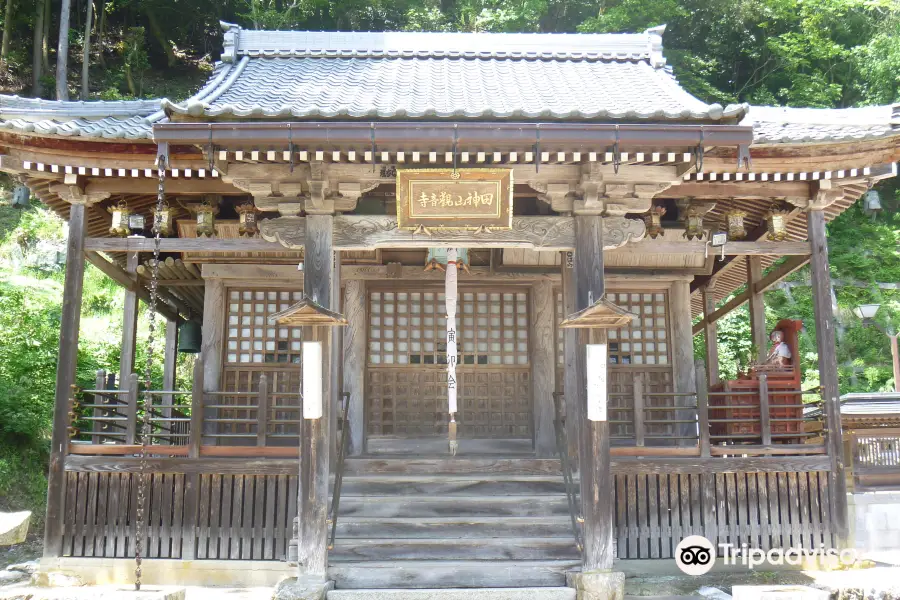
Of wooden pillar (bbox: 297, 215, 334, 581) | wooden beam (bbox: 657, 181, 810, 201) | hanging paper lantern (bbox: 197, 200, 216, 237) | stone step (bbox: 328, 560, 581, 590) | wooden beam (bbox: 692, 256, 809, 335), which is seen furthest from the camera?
wooden beam (bbox: 692, 256, 809, 335)

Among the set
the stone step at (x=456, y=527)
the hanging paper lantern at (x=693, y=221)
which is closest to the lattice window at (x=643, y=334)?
the hanging paper lantern at (x=693, y=221)

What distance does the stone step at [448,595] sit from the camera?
24.3 ft

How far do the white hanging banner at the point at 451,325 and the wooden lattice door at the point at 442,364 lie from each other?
8.40ft

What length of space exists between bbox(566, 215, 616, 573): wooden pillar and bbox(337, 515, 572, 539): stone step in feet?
2.54

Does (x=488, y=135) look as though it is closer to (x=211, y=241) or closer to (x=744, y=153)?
(x=744, y=153)

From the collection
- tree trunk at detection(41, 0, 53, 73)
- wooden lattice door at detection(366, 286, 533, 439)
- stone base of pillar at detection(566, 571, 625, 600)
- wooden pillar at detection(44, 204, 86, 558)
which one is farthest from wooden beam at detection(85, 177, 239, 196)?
tree trunk at detection(41, 0, 53, 73)

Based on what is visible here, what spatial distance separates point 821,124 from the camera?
9438 mm

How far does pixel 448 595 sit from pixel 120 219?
19.4 feet

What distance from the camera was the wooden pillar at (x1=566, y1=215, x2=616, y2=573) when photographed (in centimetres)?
767

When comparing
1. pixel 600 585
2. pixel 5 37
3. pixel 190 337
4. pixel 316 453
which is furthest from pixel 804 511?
pixel 5 37

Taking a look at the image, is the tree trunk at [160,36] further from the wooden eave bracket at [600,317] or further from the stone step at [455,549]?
the wooden eave bracket at [600,317]

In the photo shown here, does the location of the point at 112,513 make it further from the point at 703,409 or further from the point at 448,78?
the point at 448,78

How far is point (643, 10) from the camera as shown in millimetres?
25141

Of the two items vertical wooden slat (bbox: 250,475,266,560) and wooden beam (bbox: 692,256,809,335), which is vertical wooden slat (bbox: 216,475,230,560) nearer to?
vertical wooden slat (bbox: 250,475,266,560)
